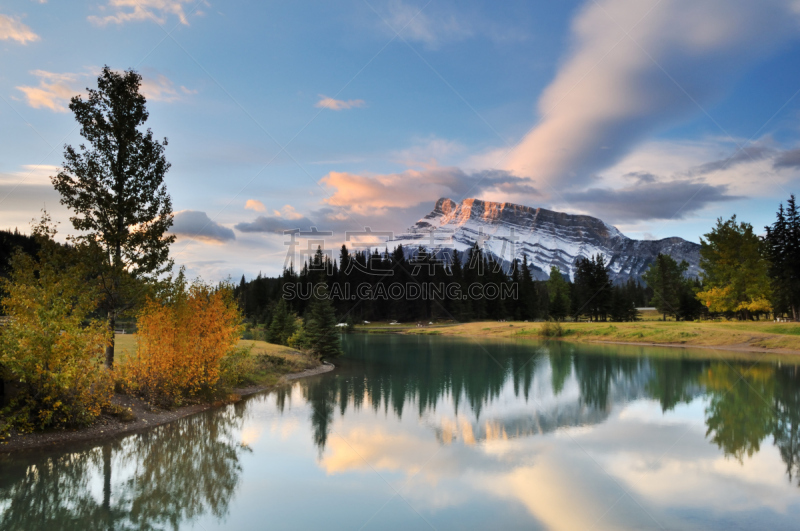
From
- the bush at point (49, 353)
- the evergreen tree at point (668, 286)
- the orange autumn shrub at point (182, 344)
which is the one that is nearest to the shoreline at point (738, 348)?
the evergreen tree at point (668, 286)

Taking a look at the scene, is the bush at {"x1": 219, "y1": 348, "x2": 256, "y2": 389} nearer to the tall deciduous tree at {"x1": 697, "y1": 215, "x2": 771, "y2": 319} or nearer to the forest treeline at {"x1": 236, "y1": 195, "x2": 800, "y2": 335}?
the forest treeline at {"x1": 236, "y1": 195, "x2": 800, "y2": 335}

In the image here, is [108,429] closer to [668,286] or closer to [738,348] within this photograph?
[738,348]

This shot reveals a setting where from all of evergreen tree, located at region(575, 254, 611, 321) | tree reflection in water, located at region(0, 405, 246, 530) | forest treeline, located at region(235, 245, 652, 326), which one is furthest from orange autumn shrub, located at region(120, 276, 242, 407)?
evergreen tree, located at region(575, 254, 611, 321)

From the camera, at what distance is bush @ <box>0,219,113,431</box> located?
1267 cm

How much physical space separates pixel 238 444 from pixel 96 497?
5026 millimetres

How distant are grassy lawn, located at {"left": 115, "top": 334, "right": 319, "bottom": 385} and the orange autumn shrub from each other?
175 inches

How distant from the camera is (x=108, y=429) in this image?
1500cm

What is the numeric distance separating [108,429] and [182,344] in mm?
4577

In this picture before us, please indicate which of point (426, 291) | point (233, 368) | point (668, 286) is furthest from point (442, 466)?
point (426, 291)

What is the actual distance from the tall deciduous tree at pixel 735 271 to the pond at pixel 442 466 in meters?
35.7

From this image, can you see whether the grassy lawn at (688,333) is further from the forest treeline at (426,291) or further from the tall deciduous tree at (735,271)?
the forest treeline at (426,291)

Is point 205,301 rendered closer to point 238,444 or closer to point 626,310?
point 238,444

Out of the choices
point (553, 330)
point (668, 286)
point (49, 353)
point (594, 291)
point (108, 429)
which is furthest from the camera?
point (594, 291)

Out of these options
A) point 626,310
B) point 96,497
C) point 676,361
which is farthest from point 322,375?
point 626,310
